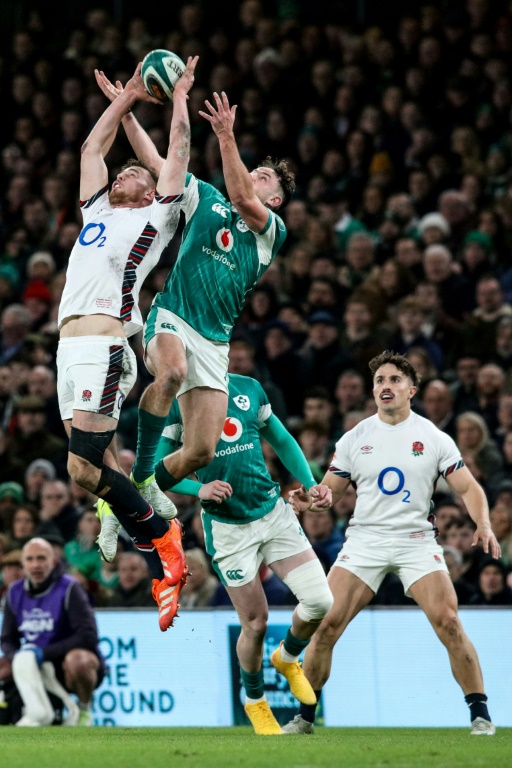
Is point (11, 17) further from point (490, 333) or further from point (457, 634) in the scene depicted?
point (457, 634)

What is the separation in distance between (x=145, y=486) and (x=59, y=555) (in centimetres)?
397

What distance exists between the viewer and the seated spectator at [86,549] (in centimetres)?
1249

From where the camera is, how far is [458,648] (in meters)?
8.63

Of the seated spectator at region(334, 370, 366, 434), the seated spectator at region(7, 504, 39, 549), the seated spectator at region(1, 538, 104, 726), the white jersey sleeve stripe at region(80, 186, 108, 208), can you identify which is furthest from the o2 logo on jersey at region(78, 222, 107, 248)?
the seated spectator at region(7, 504, 39, 549)

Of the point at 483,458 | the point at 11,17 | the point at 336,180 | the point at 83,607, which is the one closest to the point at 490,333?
the point at 483,458

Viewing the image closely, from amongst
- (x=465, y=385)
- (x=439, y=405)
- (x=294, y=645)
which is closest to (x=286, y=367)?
(x=465, y=385)

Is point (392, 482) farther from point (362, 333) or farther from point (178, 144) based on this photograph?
point (362, 333)

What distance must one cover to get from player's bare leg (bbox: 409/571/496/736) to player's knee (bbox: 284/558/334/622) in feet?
2.12

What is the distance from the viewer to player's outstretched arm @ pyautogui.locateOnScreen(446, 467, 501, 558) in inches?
336

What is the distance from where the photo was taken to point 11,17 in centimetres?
Result: 2052

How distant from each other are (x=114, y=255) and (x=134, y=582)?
14.0ft

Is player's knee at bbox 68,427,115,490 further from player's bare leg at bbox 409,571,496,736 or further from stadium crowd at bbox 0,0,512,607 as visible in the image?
stadium crowd at bbox 0,0,512,607

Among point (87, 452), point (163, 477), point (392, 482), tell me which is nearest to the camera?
point (87, 452)

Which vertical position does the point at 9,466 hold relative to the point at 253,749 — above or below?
above
